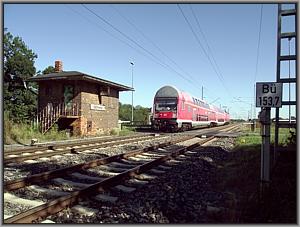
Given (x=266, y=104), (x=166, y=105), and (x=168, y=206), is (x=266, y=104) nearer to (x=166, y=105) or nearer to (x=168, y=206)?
(x=168, y=206)

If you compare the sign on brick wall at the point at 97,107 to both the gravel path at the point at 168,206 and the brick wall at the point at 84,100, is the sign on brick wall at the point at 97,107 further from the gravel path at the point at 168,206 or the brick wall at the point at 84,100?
the gravel path at the point at 168,206

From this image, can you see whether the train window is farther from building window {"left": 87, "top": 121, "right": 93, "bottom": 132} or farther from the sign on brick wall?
the sign on brick wall

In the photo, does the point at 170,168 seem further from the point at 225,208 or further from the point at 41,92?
the point at 41,92

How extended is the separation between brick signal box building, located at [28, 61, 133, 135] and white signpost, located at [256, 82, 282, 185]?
17.9 metres

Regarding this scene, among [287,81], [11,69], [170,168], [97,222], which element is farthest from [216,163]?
[11,69]

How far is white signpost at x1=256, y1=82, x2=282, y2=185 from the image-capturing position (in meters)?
5.31

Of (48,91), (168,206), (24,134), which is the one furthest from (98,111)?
(168,206)

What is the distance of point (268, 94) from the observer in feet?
17.5

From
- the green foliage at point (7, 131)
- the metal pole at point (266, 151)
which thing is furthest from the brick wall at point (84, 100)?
the metal pole at point (266, 151)

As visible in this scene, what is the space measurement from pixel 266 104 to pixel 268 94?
16cm

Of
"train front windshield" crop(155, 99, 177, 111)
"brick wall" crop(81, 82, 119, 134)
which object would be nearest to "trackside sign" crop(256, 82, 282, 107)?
"brick wall" crop(81, 82, 119, 134)

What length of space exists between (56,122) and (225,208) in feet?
64.0

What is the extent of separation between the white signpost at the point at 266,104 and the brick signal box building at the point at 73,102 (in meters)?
17.9

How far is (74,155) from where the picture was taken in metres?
11.2
